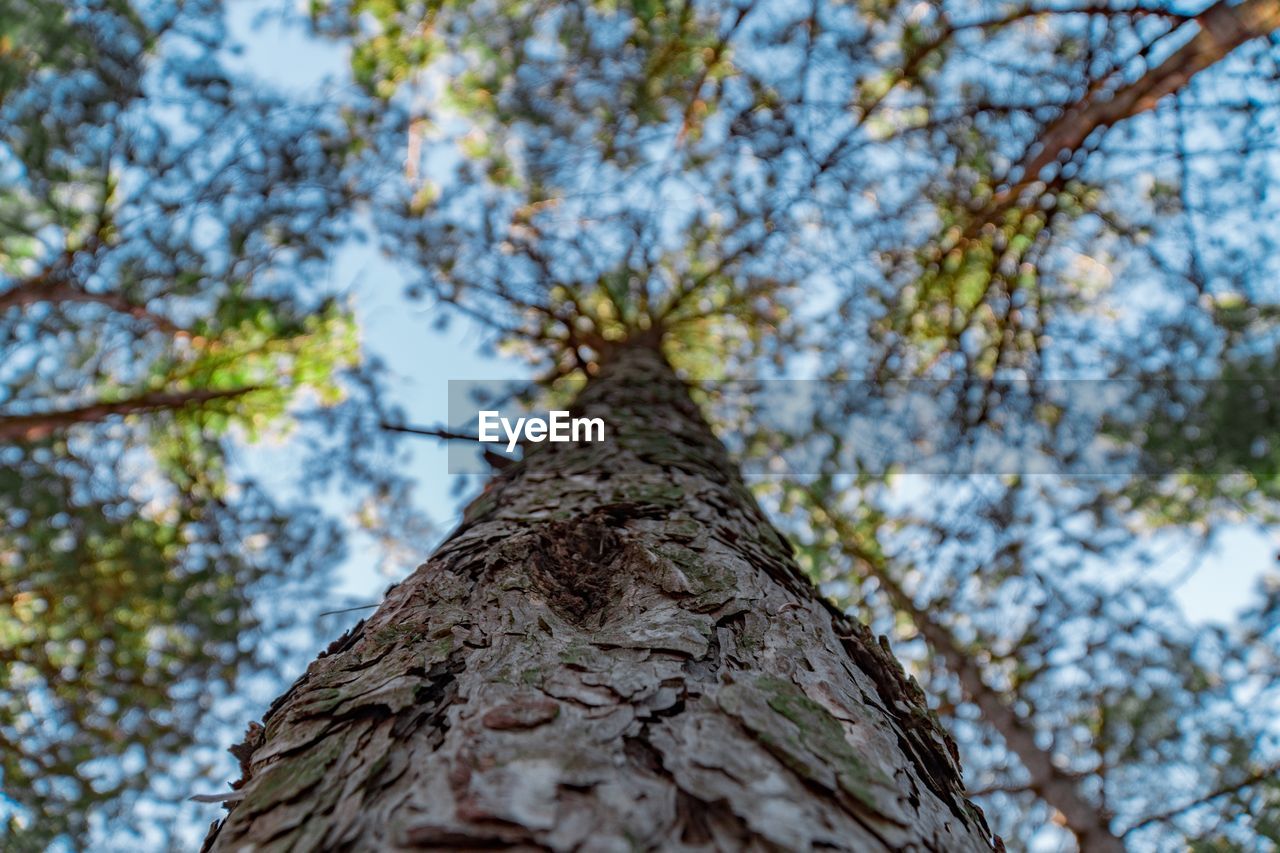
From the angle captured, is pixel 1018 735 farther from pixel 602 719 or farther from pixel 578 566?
pixel 602 719

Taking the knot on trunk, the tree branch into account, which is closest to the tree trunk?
the knot on trunk

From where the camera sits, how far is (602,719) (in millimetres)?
1004

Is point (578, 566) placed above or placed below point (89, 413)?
below

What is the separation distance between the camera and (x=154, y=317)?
17.9 feet

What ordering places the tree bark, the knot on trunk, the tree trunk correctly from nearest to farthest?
the tree trunk
the knot on trunk
the tree bark

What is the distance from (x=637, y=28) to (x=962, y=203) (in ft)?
7.10

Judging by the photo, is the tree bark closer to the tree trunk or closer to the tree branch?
the tree trunk

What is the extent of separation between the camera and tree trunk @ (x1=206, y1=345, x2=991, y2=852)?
32.8 inches

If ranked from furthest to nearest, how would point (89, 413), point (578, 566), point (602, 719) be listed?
1. point (89, 413)
2. point (578, 566)
3. point (602, 719)

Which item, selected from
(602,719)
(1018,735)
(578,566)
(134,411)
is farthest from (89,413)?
(1018,735)

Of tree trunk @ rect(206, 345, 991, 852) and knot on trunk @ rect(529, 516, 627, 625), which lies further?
knot on trunk @ rect(529, 516, 627, 625)

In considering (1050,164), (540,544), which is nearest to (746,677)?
(540,544)

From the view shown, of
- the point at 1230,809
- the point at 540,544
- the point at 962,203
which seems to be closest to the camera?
the point at 540,544

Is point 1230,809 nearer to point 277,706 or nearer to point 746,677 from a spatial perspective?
point 746,677
